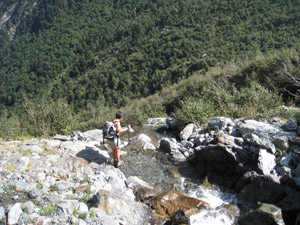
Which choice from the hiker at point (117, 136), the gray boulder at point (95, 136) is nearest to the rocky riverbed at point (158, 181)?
the hiker at point (117, 136)

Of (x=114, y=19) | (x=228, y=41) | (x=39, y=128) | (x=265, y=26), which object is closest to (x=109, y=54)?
(x=114, y=19)

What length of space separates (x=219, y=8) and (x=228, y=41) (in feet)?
49.3

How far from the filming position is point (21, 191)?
4.73 m

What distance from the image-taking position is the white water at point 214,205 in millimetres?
5012

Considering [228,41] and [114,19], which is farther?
[114,19]

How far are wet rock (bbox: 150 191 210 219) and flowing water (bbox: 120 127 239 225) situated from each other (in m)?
0.16

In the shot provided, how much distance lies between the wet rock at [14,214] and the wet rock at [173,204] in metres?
2.62

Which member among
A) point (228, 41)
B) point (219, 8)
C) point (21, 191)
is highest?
point (21, 191)

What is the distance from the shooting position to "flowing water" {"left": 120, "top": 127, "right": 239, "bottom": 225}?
16.8 feet

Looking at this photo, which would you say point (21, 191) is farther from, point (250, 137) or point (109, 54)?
point (109, 54)

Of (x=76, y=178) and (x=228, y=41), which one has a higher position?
(x=76, y=178)

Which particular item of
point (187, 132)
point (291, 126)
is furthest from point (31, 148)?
point (291, 126)

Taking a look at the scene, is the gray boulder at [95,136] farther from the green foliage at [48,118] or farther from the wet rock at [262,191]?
the wet rock at [262,191]

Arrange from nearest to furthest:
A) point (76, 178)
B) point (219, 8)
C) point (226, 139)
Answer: point (76, 178) → point (226, 139) → point (219, 8)
